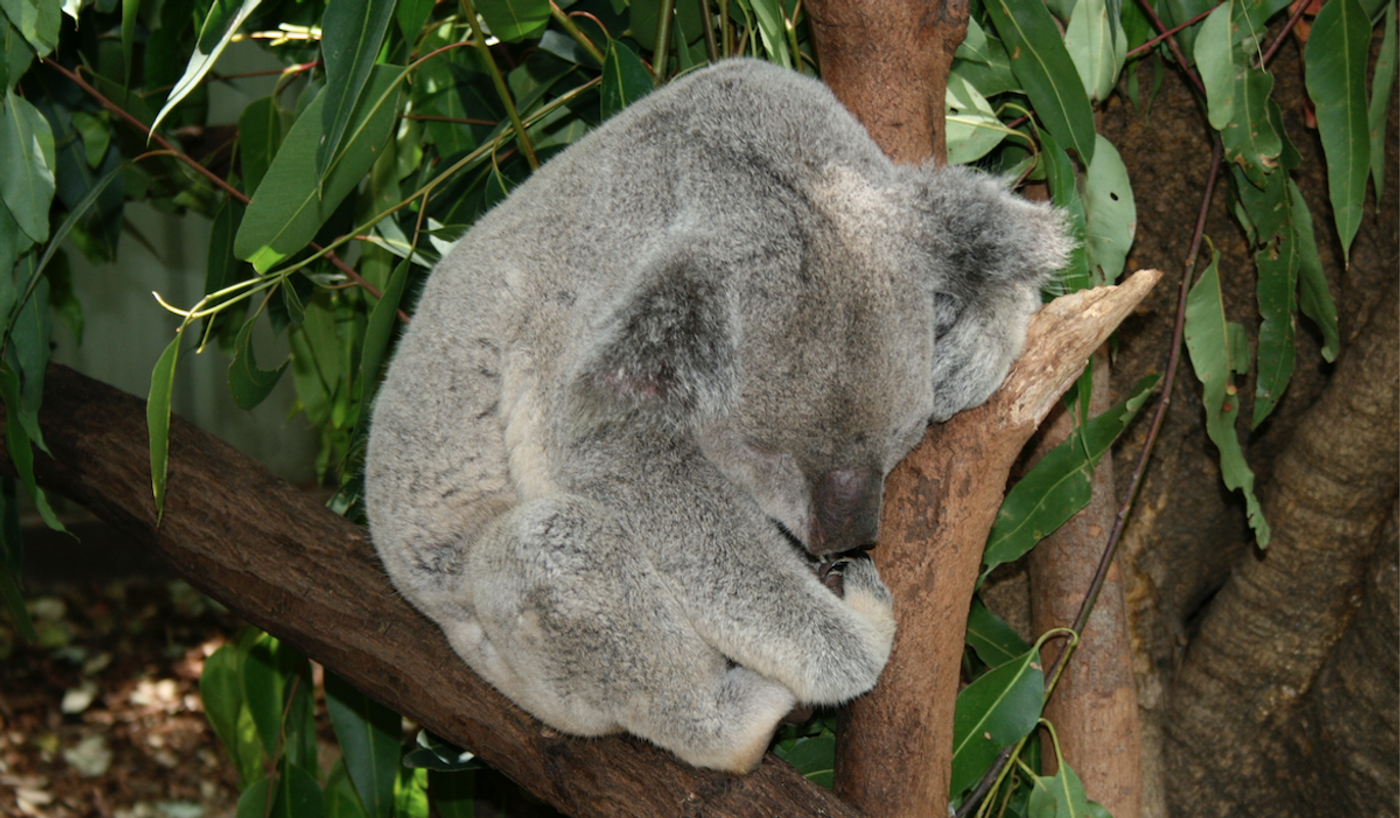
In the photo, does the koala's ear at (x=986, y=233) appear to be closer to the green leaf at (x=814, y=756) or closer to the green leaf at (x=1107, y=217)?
the green leaf at (x=1107, y=217)

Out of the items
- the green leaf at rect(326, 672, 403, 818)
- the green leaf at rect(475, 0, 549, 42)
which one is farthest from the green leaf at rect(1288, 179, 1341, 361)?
the green leaf at rect(326, 672, 403, 818)

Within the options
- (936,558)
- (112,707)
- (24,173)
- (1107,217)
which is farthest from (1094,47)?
(112,707)

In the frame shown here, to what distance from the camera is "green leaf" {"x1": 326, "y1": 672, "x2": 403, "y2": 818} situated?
2650 mm

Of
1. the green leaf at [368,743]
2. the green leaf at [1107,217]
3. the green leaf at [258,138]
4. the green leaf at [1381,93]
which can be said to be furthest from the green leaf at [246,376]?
the green leaf at [1381,93]

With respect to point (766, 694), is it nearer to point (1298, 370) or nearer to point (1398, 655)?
point (1398, 655)

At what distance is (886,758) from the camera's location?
6.02 feet

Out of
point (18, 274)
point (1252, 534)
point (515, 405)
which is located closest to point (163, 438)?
point (515, 405)

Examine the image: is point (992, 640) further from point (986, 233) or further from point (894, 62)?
point (894, 62)

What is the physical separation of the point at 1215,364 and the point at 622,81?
1398mm

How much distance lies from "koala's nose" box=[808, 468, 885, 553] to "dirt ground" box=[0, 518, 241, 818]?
4.13 metres

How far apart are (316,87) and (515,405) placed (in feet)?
3.76

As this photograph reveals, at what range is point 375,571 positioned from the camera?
2.28m

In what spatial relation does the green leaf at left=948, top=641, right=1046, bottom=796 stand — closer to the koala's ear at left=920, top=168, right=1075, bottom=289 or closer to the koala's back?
the koala's ear at left=920, top=168, right=1075, bottom=289

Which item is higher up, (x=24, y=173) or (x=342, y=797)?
(x=24, y=173)
